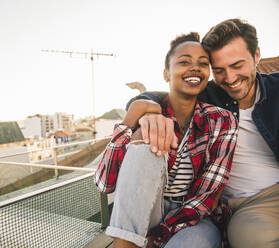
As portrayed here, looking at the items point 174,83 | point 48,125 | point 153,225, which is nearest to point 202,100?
point 174,83

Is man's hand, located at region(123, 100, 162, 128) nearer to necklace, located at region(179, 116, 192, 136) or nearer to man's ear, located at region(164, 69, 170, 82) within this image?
necklace, located at region(179, 116, 192, 136)

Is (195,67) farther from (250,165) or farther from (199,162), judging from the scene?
(250,165)

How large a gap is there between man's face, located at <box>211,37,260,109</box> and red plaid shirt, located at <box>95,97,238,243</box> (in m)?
0.37

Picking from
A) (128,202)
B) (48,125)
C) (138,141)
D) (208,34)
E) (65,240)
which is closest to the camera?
(128,202)

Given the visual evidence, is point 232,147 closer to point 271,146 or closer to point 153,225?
point 271,146

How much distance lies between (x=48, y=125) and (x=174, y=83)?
12813 centimetres

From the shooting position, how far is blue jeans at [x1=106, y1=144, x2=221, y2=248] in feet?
3.25

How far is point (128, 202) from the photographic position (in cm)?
102

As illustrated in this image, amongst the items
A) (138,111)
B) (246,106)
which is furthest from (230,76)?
(138,111)

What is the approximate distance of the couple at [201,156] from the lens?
42.2 inches

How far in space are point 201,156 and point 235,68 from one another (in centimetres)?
89

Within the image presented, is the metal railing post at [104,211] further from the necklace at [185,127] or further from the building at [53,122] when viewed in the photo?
the building at [53,122]

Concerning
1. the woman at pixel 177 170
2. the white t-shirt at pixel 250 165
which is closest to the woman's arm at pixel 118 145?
the woman at pixel 177 170

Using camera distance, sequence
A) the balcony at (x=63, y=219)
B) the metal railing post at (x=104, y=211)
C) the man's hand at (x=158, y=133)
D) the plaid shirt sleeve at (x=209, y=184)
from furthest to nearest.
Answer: the metal railing post at (x=104, y=211), the balcony at (x=63, y=219), the plaid shirt sleeve at (x=209, y=184), the man's hand at (x=158, y=133)
